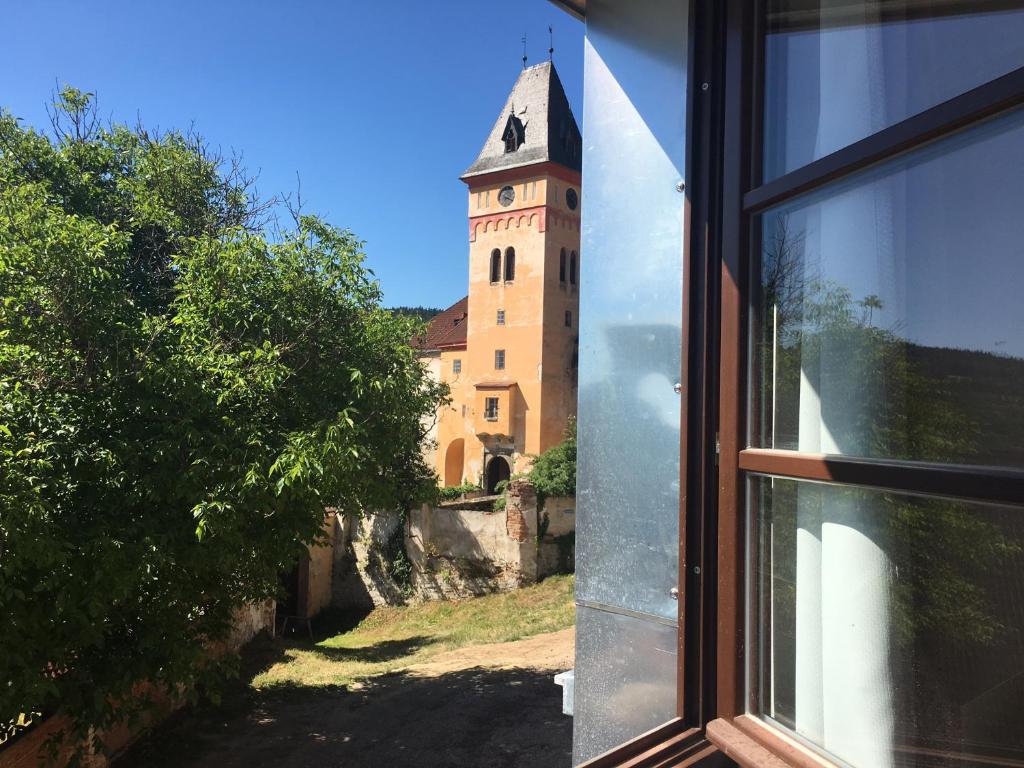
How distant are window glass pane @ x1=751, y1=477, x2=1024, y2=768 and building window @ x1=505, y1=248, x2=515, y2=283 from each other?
82.6 feet

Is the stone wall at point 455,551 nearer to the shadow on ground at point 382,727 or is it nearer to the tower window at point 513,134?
the shadow on ground at point 382,727

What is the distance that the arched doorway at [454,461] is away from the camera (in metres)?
27.3

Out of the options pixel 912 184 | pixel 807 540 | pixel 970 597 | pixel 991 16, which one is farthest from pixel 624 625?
pixel 991 16

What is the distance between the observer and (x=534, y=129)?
26812 millimetres

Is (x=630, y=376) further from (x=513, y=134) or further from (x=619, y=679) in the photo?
(x=513, y=134)

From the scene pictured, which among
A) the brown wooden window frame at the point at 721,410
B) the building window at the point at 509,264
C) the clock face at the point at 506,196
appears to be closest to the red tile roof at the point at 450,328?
the building window at the point at 509,264

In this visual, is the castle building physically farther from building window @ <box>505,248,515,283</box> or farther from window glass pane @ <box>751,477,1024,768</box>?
window glass pane @ <box>751,477,1024,768</box>

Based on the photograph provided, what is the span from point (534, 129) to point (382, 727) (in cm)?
2297

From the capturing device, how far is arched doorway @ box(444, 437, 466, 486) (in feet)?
89.7

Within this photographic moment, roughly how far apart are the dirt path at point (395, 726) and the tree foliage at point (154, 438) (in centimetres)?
193

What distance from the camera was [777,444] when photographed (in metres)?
1.41

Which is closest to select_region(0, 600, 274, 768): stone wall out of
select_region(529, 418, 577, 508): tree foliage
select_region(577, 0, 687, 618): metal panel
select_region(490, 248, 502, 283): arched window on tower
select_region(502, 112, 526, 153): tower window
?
select_region(577, 0, 687, 618): metal panel

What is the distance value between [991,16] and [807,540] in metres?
0.93

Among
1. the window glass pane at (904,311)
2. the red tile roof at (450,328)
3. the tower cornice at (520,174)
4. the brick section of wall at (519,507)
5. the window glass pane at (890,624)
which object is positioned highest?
the tower cornice at (520,174)
